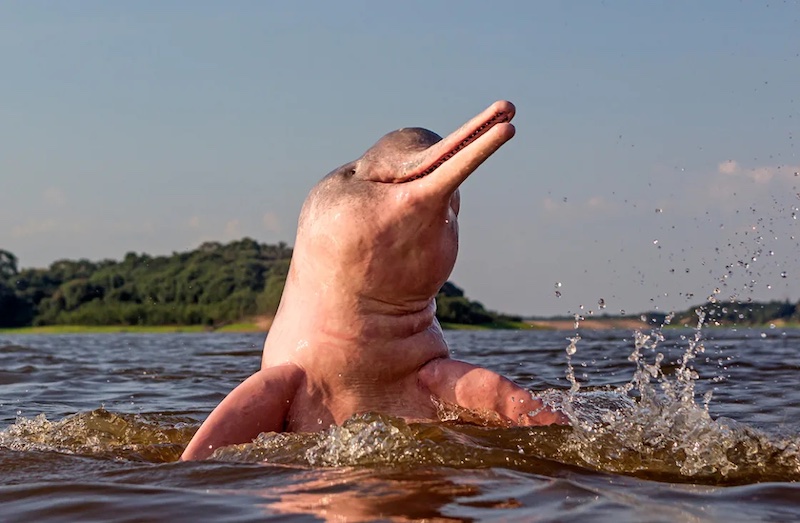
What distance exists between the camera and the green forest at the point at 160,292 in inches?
3578

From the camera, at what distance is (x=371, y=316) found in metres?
6.77

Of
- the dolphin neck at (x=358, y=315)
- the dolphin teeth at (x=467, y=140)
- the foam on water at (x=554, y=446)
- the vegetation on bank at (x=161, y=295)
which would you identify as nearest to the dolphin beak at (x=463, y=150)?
the dolphin teeth at (x=467, y=140)

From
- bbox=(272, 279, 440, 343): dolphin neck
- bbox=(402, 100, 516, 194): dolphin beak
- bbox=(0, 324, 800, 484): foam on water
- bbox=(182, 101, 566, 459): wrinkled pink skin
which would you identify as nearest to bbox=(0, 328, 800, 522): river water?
bbox=(0, 324, 800, 484): foam on water

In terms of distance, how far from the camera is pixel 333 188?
22.3 feet

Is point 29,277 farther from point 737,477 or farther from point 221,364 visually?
point 737,477

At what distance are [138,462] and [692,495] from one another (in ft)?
10.3

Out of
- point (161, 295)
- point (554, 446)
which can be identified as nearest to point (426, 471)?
point (554, 446)

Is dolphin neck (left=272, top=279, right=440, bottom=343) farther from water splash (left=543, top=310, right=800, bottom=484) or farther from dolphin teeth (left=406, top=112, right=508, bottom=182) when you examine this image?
water splash (left=543, top=310, right=800, bottom=484)

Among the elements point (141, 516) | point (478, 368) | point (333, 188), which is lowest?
point (141, 516)

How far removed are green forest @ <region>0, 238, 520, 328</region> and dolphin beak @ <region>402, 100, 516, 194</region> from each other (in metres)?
71.7

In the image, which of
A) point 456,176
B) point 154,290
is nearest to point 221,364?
point 456,176

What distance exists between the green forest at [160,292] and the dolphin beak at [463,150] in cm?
7173

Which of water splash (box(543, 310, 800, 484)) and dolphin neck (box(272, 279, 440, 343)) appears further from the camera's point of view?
dolphin neck (box(272, 279, 440, 343))

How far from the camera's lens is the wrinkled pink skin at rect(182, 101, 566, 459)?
21.1 ft
